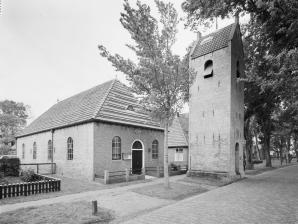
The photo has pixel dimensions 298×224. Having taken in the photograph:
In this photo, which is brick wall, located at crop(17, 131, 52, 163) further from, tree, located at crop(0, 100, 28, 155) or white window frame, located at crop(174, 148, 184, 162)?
tree, located at crop(0, 100, 28, 155)

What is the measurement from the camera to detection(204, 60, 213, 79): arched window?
63.2 feet

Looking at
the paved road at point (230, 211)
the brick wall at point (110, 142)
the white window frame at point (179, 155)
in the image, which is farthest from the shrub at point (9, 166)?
the white window frame at point (179, 155)

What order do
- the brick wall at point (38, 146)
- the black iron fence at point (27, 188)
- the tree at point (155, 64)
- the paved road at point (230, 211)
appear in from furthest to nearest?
the brick wall at point (38, 146) → the tree at point (155, 64) → the black iron fence at point (27, 188) → the paved road at point (230, 211)

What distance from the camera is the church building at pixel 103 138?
16.7m

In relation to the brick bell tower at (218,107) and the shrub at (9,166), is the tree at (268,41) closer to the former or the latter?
the brick bell tower at (218,107)

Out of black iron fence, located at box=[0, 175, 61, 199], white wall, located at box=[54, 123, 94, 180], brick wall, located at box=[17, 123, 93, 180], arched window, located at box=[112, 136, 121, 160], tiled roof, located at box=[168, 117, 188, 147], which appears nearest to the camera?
black iron fence, located at box=[0, 175, 61, 199]

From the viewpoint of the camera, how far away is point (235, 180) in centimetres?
1730

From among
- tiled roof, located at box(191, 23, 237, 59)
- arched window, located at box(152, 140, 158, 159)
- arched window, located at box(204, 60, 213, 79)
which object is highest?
tiled roof, located at box(191, 23, 237, 59)

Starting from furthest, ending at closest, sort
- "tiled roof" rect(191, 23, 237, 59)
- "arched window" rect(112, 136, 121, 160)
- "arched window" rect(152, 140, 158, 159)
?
1. "arched window" rect(152, 140, 158, 159)
2. "tiled roof" rect(191, 23, 237, 59)
3. "arched window" rect(112, 136, 121, 160)

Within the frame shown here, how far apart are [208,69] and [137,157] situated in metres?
9.97

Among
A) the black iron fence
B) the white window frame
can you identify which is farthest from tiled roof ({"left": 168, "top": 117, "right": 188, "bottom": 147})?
the black iron fence

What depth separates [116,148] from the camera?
18016 mm

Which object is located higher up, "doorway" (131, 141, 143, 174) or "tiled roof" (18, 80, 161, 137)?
"tiled roof" (18, 80, 161, 137)

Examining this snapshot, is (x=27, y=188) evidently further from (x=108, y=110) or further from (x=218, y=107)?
(x=218, y=107)
